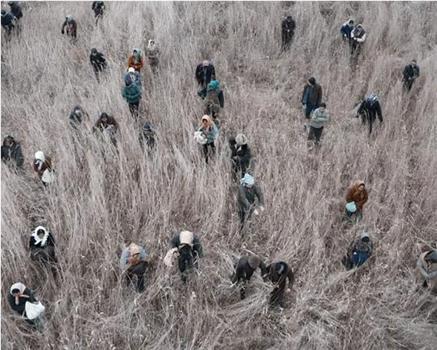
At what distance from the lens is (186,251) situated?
4.68m

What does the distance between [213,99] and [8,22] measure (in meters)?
5.27

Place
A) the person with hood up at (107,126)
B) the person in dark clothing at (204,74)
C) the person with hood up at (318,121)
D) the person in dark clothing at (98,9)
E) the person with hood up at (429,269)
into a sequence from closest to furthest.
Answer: the person with hood up at (429,269) → the person with hood up at (107,126) → the person with hood up at (318,121) → the person in dark clothing at (204,74) → the person in dark clothing at (98,9)

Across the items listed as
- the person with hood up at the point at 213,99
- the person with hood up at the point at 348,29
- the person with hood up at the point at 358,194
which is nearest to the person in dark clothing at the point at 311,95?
the person with hood up at the point at 213,99

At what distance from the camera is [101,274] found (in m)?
4.96

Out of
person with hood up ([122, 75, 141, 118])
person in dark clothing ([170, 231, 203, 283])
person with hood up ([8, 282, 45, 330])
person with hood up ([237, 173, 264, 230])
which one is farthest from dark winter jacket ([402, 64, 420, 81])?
person with hood up ([8, 282, 45, 330])

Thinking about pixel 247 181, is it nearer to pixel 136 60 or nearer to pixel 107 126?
pixel 107 126

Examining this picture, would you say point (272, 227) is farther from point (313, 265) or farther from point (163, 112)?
point (163, 112)

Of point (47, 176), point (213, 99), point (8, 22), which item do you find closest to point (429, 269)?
point (213, 99)

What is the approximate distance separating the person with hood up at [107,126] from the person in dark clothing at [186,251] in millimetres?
2259

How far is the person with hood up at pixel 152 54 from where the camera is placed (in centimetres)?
855

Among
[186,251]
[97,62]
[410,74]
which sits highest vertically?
[97,62]

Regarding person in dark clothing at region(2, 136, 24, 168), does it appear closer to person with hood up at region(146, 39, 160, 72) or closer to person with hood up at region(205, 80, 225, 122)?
person with hood up at region(205, 80, 225, 122)

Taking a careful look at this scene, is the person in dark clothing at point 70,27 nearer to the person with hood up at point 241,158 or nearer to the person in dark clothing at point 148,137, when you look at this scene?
the person in dark clothing at point 148,137

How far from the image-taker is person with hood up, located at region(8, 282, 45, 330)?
13.8ft
